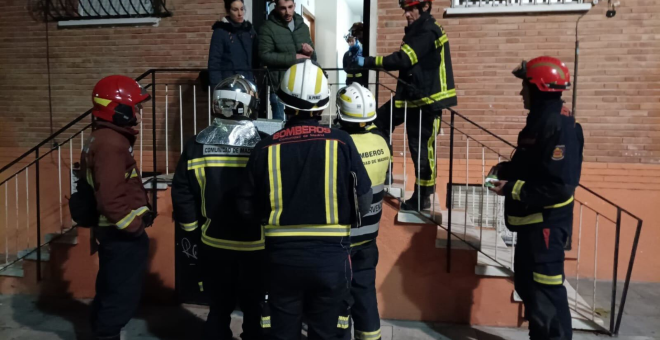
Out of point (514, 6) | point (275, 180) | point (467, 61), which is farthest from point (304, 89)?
point (514, 6)

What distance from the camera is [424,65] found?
14.5 ft

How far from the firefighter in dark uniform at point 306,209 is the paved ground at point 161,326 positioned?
1.76 m

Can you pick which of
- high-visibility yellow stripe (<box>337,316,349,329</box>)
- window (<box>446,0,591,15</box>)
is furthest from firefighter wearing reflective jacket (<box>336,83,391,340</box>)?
window (<box>446,0,591,15</box>)

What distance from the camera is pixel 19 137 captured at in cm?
689

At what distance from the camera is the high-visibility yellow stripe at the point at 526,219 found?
10.8 feet

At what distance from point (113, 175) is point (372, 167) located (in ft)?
5.50

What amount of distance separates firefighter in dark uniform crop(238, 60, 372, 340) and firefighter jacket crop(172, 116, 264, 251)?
44cm

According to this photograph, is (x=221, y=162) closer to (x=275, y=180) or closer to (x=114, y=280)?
(x=275, y=180)

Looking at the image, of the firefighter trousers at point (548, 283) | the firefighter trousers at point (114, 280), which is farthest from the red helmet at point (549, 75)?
the firefighter trousers at point (114, 280)

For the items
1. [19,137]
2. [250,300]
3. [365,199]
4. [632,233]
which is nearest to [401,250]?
[250,300]

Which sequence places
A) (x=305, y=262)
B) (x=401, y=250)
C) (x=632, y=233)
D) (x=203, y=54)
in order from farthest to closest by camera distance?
(x=203, y=54)
(x=632, y=233)
(x=401, y=250)
(x=305, y=262)

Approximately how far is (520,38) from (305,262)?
180 inches

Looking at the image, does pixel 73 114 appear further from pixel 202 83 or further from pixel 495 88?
pixel 495 88

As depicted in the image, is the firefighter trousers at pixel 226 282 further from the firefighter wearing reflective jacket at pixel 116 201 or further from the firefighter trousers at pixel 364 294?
the firefighter trousers at pixel 364 294
